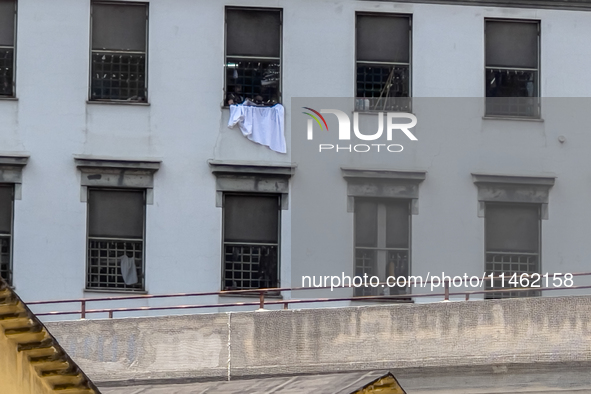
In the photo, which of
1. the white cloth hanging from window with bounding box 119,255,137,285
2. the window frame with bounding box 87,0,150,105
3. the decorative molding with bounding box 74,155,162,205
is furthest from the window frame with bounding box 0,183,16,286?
the window frame with bounding box 87,0,150,105

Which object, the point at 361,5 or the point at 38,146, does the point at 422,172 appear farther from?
the point at 38,146

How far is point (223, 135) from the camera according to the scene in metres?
22.6

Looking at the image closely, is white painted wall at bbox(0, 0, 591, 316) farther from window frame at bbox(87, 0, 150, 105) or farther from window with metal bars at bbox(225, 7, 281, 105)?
window with metal bars at bbox(225, 7, 281, 105)

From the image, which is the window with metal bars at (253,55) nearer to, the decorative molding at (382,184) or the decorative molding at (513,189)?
the decorative molding at (382,184)

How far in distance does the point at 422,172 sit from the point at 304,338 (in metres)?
6.16

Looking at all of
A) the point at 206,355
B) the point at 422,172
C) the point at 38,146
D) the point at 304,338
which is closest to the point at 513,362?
the point at 304,338

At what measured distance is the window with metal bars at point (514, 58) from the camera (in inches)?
931

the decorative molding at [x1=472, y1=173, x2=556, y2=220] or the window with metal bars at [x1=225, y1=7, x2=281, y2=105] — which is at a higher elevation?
the window with metal bars at [x1=225, y1=7, x2=281, y2=105]

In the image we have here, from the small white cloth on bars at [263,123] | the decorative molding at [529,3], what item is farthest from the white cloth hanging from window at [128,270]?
the decorative molding at [529,3]

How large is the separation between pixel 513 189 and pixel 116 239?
7395 millimetres

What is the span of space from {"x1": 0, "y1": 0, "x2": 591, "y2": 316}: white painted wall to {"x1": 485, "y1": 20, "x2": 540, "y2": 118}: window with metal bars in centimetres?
22

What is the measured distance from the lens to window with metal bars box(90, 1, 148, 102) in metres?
22.6

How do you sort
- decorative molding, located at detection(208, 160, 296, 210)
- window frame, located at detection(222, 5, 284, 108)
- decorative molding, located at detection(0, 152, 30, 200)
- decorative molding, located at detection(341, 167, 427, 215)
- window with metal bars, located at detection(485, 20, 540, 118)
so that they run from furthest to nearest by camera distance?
window with metal bars, located at detection(485, 20, 540, 118)
decorative molding, located at detection(341, 167, 427, 215)
window frame, located at detection(222, 5, 284, 108)
decorative molding, located at detection(208, 160, 296, 210)
decorative molding, located at detection(0, 152, 30, 200)

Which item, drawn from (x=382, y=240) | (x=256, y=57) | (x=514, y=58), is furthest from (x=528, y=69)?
(x=256, y=57)
